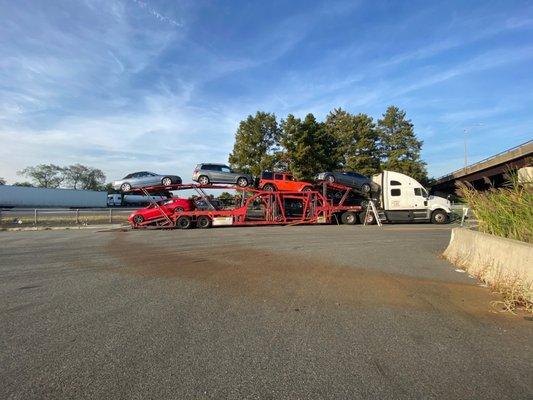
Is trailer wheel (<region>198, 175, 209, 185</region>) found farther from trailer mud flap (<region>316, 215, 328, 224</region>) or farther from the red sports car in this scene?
trailer mud flap (<region>316, 215, 328, 224</region>)

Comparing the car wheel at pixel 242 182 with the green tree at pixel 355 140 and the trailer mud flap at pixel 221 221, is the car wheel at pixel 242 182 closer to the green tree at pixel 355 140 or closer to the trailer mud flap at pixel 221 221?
the trailer mud flap at pixel 221 221

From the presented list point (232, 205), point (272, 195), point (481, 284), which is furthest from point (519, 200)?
point (232, 205)

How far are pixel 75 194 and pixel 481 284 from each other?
58435 millimetres

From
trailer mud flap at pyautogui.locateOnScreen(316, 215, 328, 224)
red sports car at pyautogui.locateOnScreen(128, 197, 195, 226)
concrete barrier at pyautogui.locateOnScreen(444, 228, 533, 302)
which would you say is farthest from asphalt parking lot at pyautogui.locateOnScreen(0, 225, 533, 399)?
trailer mud flap at pyautogui.locateOnScreen(316, 215, 328, 224)

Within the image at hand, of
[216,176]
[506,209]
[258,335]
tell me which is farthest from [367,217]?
[258,335]

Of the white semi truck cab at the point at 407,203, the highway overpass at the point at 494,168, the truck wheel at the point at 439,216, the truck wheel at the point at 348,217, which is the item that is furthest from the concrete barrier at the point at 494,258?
the highway overpass at the point at 494,168

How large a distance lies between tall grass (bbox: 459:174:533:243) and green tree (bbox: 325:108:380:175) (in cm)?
4123

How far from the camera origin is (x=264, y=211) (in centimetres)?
2491

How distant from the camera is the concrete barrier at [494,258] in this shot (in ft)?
19.1

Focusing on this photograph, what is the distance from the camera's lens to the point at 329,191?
26797mm

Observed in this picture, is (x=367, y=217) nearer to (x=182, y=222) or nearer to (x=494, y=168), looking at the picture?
(x=182, y=222)

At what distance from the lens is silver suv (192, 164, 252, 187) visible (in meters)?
24.1

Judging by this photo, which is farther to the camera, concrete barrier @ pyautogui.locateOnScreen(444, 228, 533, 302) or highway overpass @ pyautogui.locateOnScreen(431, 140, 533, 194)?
highway overpass @ pyautogui.locateOnScreen(431, 140, 533, 194)

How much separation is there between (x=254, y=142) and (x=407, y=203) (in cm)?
2325
